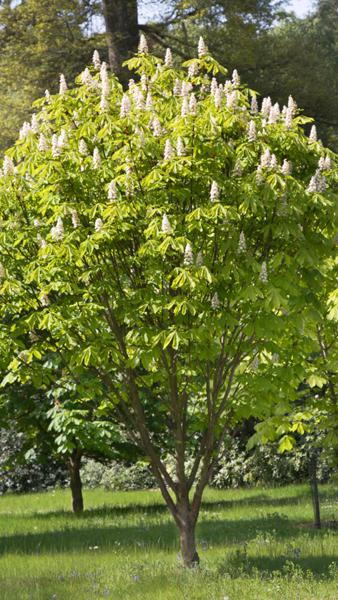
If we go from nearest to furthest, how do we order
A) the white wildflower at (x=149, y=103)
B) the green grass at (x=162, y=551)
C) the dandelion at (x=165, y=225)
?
the dandelion at (x=165, y=225)
the green grass at (x=162, y=551)
the white wildflower at (x=149, y=103)

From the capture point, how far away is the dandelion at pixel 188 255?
272 inches

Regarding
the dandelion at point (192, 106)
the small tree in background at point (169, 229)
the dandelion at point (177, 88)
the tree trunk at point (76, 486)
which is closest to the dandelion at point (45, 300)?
the small tree in background at point (169, 229)

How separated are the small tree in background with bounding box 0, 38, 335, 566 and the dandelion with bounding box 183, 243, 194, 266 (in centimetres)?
1

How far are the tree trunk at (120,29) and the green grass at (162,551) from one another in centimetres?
863

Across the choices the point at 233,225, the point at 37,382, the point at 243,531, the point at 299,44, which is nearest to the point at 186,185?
the point at 233,225

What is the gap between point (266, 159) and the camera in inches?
286

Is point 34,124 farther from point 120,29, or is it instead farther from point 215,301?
point 120,29

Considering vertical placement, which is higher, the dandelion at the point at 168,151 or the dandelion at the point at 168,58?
the dandelion at the point at 168,58

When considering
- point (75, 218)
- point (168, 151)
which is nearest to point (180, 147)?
point (168, 151)

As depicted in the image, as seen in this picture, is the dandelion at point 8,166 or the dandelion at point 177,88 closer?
the dandelion at point 8,166

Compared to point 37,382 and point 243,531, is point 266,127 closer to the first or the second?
point 37,382

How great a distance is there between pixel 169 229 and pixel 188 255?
261 millimetres

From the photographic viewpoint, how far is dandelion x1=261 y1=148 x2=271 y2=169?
723 centimetres

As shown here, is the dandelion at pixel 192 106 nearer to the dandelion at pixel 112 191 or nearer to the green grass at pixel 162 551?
the dandelion at pixel 112 191
